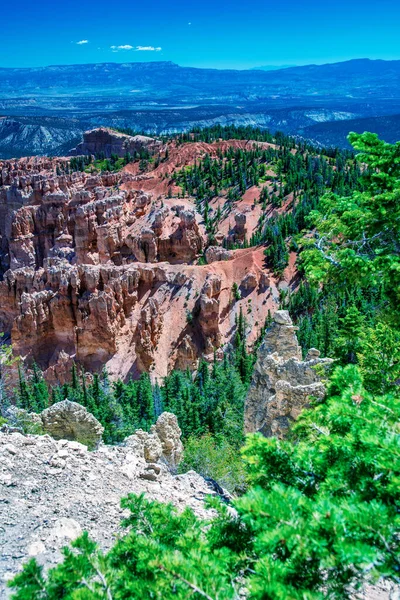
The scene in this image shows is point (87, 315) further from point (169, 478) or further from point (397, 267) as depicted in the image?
point (397, 267)

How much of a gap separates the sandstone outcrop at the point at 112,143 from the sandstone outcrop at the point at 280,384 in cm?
Answer: 9268

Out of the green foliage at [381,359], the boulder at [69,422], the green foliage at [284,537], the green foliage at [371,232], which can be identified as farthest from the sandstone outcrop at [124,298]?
the green foliage at [284,537]

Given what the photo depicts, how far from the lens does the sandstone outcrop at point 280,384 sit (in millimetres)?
Answer: 18781

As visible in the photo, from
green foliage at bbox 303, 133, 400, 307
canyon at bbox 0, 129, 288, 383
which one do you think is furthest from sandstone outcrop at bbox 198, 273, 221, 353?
green foliage at bbox 303, 133, 400, 307

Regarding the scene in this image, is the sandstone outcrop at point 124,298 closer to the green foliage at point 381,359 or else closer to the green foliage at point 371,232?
the green foliage at point 381,359

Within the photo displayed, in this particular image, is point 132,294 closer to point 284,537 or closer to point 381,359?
point 381,359

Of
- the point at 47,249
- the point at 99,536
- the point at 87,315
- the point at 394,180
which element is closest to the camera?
the point at 99,536

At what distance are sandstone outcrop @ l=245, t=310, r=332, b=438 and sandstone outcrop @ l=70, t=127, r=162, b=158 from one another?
9268cm

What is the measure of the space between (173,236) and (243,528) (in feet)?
197

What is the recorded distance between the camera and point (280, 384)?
1939 cm

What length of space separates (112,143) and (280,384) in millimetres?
117953

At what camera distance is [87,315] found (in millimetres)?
50938

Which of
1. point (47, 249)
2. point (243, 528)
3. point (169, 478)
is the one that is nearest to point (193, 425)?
point (169, 478)

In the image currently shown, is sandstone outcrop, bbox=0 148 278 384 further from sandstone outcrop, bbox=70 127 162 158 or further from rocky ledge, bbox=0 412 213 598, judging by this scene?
sandstone outcrop, bbox=70 127 162 158
